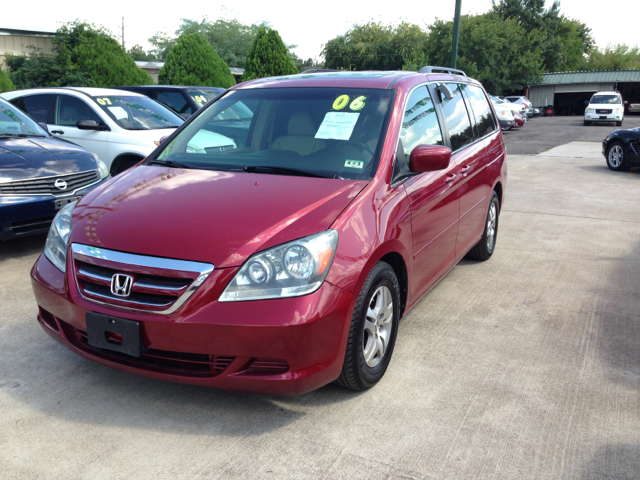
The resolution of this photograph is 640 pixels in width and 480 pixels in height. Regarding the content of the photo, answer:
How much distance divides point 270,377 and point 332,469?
1.58 feet

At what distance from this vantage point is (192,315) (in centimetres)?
Answer: 263

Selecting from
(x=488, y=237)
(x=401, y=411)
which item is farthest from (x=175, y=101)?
(x=401, y=411)

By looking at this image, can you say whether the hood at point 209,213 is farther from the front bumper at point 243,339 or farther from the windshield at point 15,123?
the windshield at point 15,123

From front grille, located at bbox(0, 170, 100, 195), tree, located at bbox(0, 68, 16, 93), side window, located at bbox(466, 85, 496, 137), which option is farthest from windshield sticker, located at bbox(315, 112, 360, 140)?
tree, located at bbox(0, 68, 16, 93)

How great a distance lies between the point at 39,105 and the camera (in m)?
8.55

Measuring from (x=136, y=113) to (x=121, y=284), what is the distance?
6.28 metres

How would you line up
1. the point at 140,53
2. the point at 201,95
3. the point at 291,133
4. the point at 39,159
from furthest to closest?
the point at 140,53 < the point at 201,95 < the point at 39,159 < the point at 291,133

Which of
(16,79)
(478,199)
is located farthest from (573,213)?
(16,79)

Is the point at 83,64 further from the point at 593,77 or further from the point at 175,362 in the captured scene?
the point at 593,77

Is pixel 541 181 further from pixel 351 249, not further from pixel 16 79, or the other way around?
pixel 16 79

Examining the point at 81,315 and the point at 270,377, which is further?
the point at 81,315

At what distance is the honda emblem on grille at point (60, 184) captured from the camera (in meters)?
5.66

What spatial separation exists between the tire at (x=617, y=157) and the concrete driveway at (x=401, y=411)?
28.5 feet

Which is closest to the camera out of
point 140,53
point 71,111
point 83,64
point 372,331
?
point 372,331
